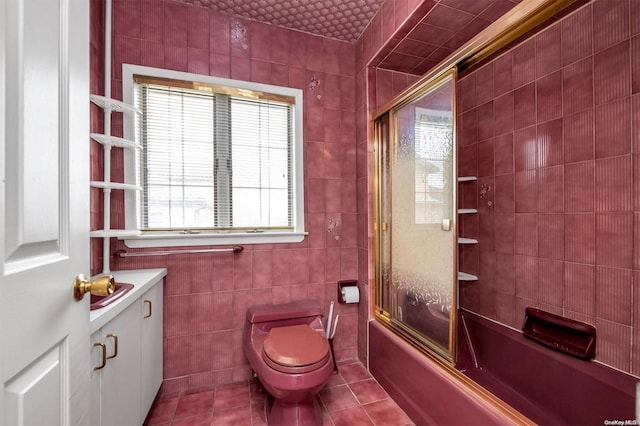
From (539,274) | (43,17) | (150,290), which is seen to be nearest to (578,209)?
(539,274)

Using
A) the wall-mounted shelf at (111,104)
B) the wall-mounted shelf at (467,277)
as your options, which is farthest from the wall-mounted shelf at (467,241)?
the wall-mounted shelf at (111,104)

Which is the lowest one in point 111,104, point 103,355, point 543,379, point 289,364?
point 543,379

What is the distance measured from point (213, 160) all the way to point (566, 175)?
2.16m

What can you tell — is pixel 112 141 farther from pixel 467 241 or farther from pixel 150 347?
pixel 467 241

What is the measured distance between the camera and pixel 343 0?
1.67m

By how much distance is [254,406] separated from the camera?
1.59 meters

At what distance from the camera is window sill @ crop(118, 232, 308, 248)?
64.5 inches

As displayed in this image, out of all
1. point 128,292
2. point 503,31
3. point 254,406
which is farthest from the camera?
point 254,406

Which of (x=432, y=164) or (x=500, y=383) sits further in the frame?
(x=500, y=383)

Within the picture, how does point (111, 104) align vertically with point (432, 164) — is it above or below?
above

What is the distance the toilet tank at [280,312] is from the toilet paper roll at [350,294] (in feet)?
0.89

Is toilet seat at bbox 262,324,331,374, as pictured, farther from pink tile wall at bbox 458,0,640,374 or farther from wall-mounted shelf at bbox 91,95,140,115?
wall-mounted shelf at bbox 91,95,140,115

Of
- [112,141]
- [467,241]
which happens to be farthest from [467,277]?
[112,141]

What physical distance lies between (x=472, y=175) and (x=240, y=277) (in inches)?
73.9
